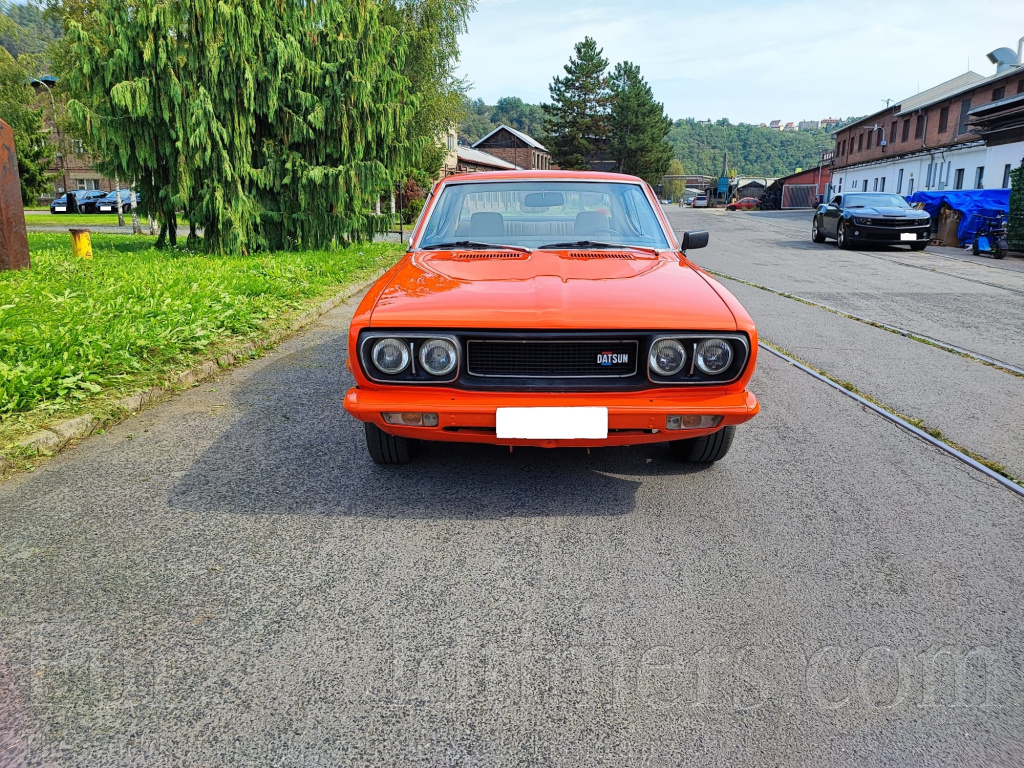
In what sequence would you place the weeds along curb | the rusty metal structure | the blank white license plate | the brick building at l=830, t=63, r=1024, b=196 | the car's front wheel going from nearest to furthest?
1. the blank white license plate
2. the weeds along curb
3. the rusty metal structure
4. the car's front wheel
5. the brick building at l=830, t=63, r=1024, b=196

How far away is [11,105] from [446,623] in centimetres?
3101

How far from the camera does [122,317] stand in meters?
6.48

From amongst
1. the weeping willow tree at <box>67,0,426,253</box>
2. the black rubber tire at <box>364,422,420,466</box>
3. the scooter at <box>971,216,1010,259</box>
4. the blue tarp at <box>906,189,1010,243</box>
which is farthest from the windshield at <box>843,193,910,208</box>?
the black rubber tire at <box>364,422,420,466</box>

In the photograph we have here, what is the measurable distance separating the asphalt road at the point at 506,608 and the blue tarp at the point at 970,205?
19.2 meters

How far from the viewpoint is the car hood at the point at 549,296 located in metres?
3.15

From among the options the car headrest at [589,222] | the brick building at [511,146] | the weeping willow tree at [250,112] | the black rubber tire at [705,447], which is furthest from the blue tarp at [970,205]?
the brick building at [511,146]

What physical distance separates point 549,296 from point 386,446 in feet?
3.81

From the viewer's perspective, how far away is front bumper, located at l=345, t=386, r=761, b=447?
3.14m

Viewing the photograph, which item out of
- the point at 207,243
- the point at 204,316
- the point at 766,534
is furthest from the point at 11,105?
the point at 766,534

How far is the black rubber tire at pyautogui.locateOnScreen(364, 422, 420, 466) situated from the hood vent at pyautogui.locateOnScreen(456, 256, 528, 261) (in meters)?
1.05

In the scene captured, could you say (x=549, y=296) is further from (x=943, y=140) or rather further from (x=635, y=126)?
(x=635, y=126)

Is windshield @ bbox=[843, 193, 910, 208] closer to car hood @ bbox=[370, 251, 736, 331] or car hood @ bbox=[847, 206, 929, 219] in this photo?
car hood @ bbox=[847, 206, 929, 219]

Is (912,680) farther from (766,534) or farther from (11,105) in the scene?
(11,105)

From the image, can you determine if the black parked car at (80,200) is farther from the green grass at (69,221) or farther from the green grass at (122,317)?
the green grass at (122,317)
